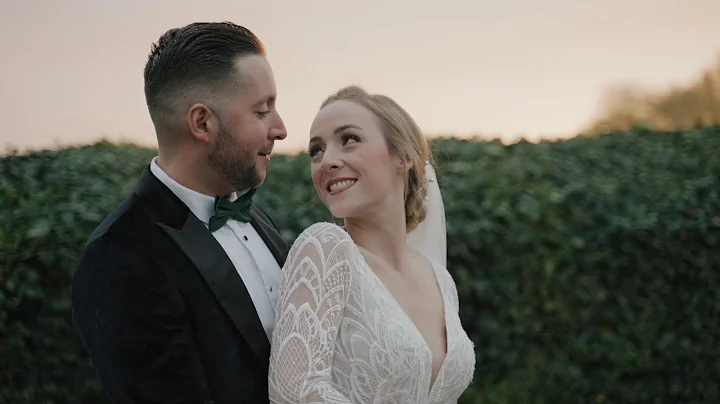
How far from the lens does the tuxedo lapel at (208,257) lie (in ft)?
8.63

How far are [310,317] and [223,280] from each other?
0.97 ft

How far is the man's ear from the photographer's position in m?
2.82

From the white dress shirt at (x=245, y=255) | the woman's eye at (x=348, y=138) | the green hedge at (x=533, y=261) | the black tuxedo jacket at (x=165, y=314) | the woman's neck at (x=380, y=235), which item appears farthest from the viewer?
the green hedge at (x=533, y=261)

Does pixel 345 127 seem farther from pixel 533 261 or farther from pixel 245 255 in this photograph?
pixel 533 261

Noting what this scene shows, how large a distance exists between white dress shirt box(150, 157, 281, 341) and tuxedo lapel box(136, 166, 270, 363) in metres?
0.05

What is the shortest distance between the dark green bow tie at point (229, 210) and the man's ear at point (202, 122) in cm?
22

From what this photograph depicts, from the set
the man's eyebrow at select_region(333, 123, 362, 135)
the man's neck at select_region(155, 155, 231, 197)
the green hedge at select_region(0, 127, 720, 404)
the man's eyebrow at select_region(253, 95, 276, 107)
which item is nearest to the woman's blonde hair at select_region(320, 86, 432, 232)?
the man's eyebrow at select_region(333, 123, 362, 135)

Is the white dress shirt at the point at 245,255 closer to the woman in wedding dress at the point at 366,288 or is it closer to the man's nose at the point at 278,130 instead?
the woman in wedding dress at the point at 366,288

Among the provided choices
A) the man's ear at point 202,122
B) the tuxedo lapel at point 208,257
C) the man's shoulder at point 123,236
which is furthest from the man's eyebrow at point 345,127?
the man's shoulder at point 123,236

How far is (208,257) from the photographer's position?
8.80 feet

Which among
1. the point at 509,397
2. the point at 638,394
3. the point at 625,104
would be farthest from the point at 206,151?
the point at 625,104

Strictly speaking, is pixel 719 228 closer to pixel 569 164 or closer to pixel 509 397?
pixel 569 164

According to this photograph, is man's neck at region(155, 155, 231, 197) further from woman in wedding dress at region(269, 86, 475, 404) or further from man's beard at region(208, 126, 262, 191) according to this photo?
woman in wedding dress at region(269, 86, 475, 404)

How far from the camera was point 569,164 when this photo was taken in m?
6.14
